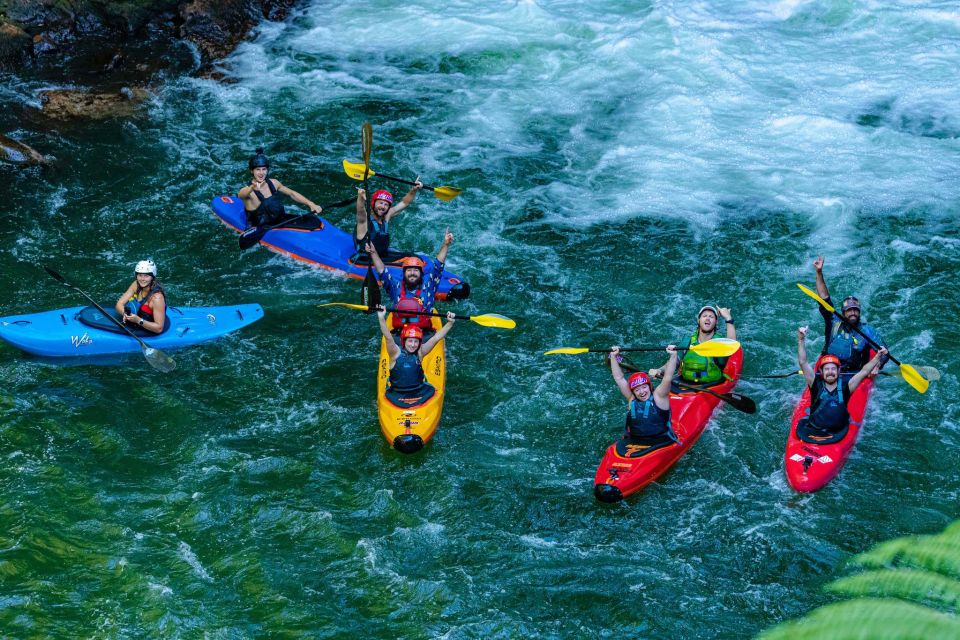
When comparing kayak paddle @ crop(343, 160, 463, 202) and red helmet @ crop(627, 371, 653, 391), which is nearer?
red helmet @ crop(627, 371, 653, 391)

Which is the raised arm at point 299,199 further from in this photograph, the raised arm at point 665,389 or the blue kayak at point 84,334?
the raised arm at point 665,389

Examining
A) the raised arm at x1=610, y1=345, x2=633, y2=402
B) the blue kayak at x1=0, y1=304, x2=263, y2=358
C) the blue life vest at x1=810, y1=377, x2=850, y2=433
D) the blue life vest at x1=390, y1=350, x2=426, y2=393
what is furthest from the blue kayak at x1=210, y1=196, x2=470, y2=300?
the blue life vest at x1=810, y1=377, x2=850, y2=433

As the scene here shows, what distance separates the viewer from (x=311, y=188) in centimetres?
1225

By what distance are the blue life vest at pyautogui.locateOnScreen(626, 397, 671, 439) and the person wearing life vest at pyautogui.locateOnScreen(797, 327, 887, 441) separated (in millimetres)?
1153

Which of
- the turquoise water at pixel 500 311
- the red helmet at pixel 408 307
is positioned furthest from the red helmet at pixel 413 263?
the turquoise water at pixel 500 311

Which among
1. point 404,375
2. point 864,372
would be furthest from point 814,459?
point 404,375

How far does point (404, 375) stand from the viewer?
8.06 m

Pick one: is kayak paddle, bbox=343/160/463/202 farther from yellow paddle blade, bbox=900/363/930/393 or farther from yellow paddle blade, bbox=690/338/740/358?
yellow paddle blade, bbox=900/363/930/393

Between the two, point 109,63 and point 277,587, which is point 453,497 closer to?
point 277,587

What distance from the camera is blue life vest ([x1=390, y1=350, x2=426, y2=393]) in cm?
807

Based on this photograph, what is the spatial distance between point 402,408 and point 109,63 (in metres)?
9.13

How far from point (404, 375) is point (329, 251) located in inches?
111

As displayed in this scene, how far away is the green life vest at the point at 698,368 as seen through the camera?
330 inches

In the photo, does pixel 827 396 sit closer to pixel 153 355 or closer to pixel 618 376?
pixel 618 376
